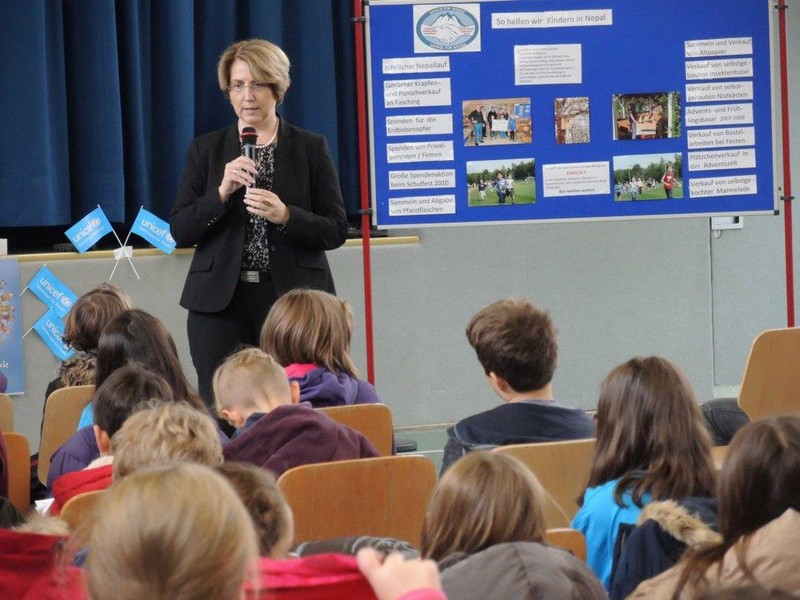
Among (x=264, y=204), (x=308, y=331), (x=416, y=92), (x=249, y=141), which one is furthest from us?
(x=416, y=92)

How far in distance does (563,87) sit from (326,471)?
2.82 meters

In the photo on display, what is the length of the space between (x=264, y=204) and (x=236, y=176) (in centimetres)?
13

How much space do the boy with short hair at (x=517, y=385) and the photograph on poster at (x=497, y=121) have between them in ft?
5.58

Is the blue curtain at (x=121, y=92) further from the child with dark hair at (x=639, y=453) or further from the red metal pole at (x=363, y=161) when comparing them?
the child with dark hair at (x=639, y=453)

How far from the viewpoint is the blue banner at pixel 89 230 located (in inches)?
205

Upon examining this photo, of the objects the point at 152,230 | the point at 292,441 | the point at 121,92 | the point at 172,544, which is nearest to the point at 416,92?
the point at 152,230

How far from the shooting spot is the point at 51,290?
5.21 metres

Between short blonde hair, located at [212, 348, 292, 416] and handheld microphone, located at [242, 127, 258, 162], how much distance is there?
4.07 ft

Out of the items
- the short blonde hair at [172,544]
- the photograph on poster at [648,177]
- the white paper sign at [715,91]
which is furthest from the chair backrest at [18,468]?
the white paper sign at [715,91]

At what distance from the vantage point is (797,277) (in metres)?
6.41

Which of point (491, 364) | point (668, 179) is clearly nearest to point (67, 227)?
point (668, 179)

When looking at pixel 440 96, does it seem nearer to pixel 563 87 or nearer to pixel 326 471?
pixel 563 87

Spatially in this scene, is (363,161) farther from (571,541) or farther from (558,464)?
(571,541)

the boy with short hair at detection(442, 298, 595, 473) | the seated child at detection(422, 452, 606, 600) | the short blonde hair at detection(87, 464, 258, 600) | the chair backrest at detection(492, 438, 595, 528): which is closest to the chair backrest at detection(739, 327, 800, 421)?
the boy with short hair at detection(442, 298, 595, 473)
